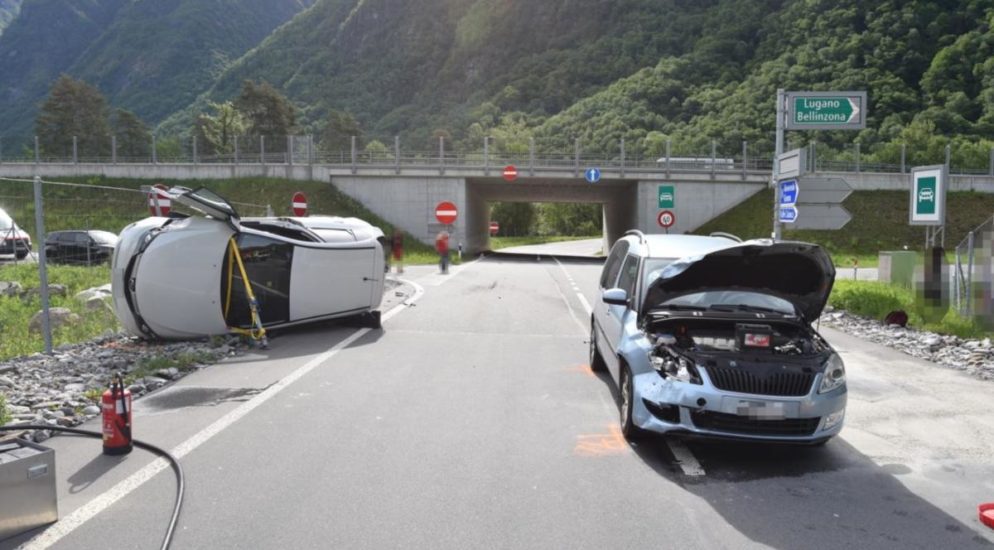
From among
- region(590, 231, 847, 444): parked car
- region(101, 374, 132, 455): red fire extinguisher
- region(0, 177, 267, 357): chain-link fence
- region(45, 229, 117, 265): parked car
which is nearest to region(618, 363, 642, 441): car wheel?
region(590, 231, 847, 444): parked car

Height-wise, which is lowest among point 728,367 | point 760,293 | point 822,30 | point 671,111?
point 728,367

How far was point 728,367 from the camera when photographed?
506 centimetres

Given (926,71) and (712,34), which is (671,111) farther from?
(926,71)

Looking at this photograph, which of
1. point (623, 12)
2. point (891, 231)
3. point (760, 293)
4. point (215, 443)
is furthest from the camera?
point (623, 12)

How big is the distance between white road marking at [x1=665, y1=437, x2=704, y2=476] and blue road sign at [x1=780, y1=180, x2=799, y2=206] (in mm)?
8444

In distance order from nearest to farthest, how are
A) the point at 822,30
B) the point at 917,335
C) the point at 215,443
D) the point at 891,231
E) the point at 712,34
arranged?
the point at 215,443 < the point at 917,335 < the point at 891,231 < the point at 822,30 < the point at 712,34

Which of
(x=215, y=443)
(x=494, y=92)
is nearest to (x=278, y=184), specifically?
(x=215, y=443)

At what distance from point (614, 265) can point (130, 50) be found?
618 feet

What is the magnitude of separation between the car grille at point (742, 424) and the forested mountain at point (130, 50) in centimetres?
15355

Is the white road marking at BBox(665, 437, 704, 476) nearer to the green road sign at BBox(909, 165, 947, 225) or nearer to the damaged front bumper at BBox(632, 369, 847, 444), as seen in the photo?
the damaged front bumper at BBox(632, 369, 847, 444)

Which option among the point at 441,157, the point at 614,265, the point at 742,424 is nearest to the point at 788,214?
the point at 614,265

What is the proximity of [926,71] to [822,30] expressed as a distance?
52.4 ft

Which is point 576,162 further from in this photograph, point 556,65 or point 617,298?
point 556,65

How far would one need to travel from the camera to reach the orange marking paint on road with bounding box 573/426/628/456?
5.36 metres
